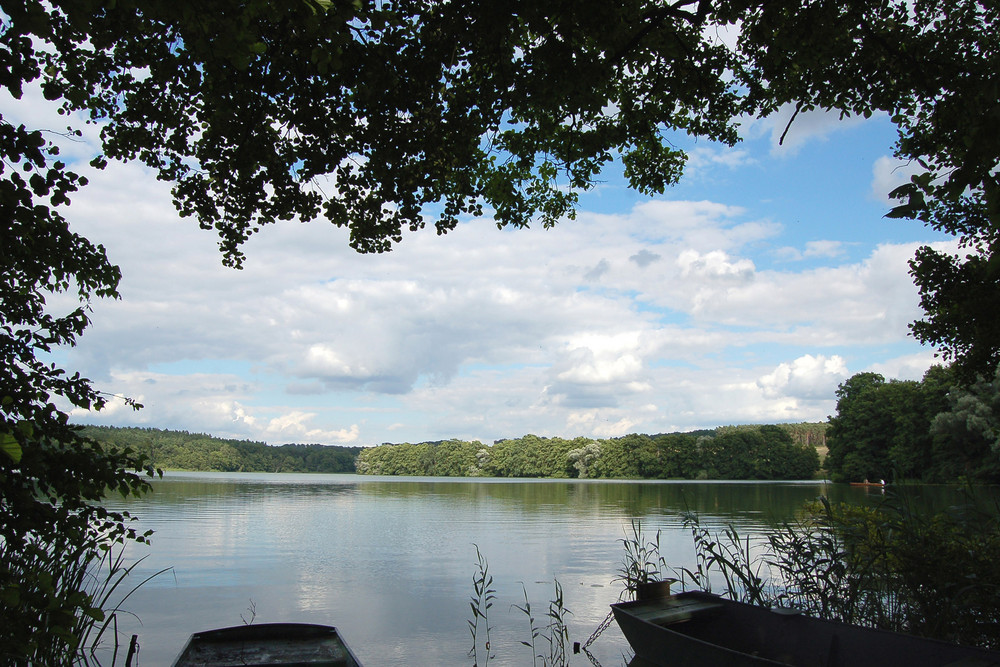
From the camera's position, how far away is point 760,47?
8.91m

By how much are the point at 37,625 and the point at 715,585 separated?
1384 centimetres

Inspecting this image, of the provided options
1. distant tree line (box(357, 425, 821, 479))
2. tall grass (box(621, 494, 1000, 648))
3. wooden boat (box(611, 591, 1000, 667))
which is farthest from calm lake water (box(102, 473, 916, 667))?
distant tree line (box(357, 425, 821, 479))

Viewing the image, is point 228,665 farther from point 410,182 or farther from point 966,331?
point 966,331

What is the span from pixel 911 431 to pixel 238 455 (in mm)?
110696

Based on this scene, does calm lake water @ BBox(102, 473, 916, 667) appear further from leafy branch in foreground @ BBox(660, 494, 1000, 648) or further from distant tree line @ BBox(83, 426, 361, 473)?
distant tree line @ BBox(83, 426, 361, 473)

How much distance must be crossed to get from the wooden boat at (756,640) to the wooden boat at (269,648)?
10.3 feet

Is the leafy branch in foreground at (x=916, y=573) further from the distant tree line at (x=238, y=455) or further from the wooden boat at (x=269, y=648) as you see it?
the distant tree line at (x=238, y=455)

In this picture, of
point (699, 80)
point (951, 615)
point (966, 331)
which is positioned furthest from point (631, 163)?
point (966, 331)

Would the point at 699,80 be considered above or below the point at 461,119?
above

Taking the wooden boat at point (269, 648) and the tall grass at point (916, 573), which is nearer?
the wooden boat at point (269, 648)

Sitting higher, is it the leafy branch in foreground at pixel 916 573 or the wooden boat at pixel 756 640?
the leafy branch in foreground at pixel 916 573

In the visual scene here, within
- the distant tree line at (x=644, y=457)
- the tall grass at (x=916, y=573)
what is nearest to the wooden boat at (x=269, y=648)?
the tall grass at (x=916, y=573)

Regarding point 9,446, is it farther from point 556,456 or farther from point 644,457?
point 556,456

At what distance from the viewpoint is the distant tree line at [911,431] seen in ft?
139
